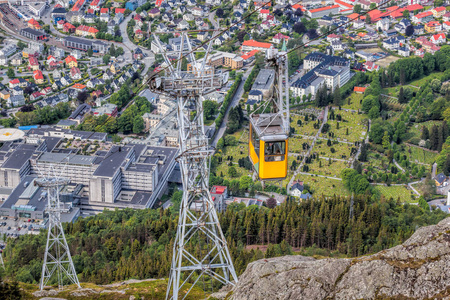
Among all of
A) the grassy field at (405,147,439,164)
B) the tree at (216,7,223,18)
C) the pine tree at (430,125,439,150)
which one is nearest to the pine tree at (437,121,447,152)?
the pine tree at (430,125,439,150)

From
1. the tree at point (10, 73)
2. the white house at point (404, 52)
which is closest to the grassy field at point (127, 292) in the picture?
the tree at point (10, 73)

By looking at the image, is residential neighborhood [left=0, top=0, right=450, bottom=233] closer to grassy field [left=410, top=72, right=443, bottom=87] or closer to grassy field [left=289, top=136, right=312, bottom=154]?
grassy field [left=289, top=136, right=312, bottom=154]

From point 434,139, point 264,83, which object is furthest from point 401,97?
point 264,83

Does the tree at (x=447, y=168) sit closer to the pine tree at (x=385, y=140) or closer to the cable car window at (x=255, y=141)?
the pine tree at (x=385, y=140)

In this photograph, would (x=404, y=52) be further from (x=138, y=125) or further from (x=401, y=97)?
(x=138, y=125)

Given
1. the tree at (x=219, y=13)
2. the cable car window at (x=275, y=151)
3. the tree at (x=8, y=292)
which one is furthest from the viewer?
the tree at (x=219, y=13)

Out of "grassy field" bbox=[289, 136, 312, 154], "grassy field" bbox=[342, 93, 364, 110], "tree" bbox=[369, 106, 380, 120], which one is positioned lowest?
"grassy field" bbox=[289, 136, 312, 154]
